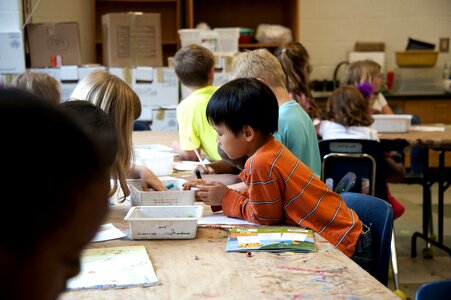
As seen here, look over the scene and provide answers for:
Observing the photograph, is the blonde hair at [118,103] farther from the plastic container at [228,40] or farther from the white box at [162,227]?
the plastic container at [228,40]

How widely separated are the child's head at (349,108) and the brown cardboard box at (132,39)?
234 centimetres

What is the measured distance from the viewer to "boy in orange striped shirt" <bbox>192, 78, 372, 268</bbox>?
1.72 meters

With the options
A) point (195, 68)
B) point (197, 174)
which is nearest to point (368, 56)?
point (195, 68)

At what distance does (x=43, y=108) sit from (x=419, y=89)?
6.47 meters

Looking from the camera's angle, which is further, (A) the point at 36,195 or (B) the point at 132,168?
(B) the point at 132,168

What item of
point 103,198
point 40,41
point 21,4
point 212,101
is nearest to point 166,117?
point 40,41

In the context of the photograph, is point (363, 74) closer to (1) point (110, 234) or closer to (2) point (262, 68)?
(2) point (262, 68)

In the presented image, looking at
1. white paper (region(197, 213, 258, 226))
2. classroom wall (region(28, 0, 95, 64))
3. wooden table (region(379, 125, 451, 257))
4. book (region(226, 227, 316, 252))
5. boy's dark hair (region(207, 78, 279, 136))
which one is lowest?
wooden table (region(379, 125, 451, 257))

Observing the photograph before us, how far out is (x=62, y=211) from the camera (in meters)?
0.41

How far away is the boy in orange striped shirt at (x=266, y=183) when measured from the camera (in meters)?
1.72

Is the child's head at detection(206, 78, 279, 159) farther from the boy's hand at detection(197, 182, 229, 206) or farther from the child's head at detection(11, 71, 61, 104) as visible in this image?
the child's head at detection(11, 71, 61, 104)

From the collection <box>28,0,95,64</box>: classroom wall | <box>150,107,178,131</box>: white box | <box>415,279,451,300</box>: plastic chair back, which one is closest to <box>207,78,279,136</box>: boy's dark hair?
<box>415,279,451,300</box>: plastic chair back

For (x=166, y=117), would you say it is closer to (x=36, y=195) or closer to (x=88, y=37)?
(x=88, y=37)

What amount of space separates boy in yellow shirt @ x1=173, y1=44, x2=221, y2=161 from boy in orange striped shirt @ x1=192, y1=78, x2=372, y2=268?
3.64 feet
